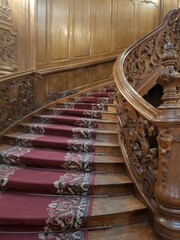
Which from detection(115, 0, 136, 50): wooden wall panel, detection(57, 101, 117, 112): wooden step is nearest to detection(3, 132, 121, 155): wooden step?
detection(57, 101, 117, 112): wooden step

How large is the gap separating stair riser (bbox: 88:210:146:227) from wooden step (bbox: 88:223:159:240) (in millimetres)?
36

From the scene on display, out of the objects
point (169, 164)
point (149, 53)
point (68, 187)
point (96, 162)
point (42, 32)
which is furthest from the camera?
point (42, 32)

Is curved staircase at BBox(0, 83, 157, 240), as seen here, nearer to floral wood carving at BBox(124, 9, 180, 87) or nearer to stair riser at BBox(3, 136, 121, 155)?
stair riser at BBox(3, 136, 121, 155)

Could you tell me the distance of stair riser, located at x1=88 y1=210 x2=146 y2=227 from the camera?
167cm

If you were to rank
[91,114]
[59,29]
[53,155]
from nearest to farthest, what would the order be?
[53,155] → [91,114] → [59,29]

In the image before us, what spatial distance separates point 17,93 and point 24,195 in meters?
1.81

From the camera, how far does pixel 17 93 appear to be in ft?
10.9

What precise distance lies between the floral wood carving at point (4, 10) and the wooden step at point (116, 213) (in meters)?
3.24

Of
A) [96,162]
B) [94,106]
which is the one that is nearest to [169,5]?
[94,106]

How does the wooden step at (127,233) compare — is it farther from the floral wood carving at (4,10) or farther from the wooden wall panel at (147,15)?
the wooden wall panel at (147,15)

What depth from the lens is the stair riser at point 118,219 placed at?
65.6 inches

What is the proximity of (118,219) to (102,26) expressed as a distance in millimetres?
4711

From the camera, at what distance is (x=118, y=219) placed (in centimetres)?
173

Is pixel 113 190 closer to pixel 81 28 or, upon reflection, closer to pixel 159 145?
pixel 159 145
